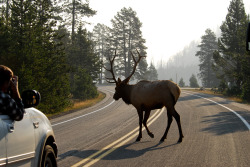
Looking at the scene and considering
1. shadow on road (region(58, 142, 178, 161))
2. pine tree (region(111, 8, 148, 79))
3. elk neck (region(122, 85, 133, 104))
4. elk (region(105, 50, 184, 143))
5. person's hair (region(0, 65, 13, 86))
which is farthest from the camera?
pine tree (region(111, 8, 148, 79))

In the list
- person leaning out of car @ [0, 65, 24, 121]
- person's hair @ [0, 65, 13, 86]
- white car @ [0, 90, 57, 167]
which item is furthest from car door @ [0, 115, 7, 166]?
person's hair @ [0, 65, 13, 86]

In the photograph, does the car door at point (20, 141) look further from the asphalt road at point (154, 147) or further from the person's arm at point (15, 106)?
the asphalt road at point (154, 147)

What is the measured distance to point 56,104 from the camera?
21688 millimetres

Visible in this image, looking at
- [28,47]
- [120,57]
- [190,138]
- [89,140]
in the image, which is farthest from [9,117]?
[120,57]

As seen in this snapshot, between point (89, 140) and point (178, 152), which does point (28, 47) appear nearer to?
point (89, 140)

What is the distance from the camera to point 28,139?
4.21 m

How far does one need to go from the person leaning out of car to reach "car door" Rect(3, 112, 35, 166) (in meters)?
0.10

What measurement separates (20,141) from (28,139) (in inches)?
Result: 10.4

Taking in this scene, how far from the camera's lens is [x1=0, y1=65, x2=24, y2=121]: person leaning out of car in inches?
150

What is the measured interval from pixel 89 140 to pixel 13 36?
11.6 m

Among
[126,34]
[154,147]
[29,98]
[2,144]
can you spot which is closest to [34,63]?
[154,147]

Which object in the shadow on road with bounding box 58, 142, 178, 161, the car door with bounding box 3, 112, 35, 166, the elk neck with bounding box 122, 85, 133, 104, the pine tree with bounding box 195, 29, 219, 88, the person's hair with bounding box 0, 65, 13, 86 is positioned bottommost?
the shadow on road with bounding box 58, 142, 178, 161

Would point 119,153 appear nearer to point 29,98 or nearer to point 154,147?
point 154,147

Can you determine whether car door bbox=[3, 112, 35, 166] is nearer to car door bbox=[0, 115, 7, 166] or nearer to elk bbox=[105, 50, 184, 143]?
car door bbox=[0, 115, 7, 166]
